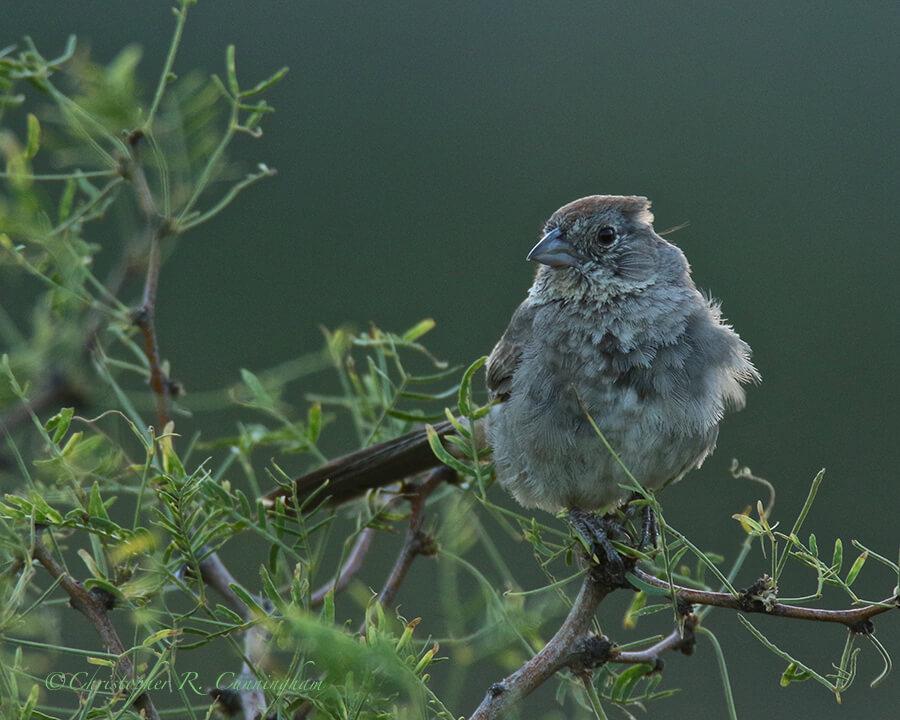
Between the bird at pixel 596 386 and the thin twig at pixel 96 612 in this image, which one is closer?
the thin twig at pixel 96 612

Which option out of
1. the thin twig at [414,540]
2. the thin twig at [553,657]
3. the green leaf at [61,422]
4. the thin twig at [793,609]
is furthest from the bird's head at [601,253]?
the green leaf at [61,422]

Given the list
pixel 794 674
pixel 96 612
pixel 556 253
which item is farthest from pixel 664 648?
pixel 556 253

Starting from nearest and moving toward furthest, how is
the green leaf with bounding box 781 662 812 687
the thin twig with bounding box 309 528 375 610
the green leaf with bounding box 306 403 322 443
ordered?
the green leaf with bounding box 781 662 812 687 < the thin twig with bounding box 309 528 375 610 < the green leaf with bounding box 306 403 322 443

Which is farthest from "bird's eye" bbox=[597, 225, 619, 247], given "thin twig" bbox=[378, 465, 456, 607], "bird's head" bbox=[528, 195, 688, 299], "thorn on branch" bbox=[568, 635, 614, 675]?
"thorn on branch" bbox=[568, 635, 614, 675]

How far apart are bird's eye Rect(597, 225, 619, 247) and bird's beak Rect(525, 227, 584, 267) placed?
92mm

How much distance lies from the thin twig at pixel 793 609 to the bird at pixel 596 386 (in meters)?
0.87

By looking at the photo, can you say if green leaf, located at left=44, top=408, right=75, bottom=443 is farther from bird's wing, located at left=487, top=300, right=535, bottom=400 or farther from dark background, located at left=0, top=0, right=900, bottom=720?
dark background, located at left=0, top=0, right=900, bottom=720

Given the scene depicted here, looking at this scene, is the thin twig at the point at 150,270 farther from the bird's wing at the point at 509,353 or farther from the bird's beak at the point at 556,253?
the bird's beak at the point at 556,253

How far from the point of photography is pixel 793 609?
5.67 ft

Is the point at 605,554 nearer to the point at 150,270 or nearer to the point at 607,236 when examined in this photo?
the point at 150,270

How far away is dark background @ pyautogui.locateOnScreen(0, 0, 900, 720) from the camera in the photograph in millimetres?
7090

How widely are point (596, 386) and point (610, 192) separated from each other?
17.5 feet

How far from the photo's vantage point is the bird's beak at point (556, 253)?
3.30m

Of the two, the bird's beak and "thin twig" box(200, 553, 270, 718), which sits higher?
the bird's beak
